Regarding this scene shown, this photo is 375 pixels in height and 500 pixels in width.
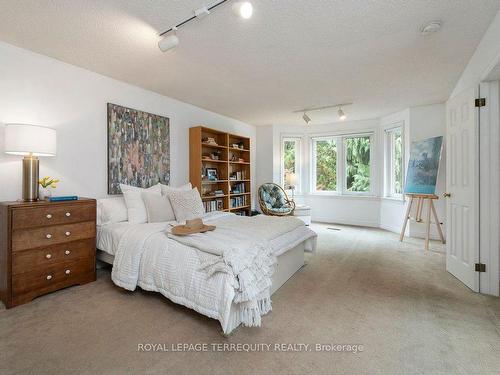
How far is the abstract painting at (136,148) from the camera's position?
10.9ft

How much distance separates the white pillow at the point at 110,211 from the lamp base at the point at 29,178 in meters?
0.65

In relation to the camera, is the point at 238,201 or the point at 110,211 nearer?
the point at 110,211

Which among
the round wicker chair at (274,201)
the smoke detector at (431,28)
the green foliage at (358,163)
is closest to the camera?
the smoke detector at (431,28)

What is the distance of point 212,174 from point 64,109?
2.45 meters

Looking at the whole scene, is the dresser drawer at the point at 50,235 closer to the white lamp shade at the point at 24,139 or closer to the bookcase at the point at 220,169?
the white lamp shade at the point at 24,139

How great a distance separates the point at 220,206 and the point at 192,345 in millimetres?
3244

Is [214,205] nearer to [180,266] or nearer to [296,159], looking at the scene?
[180,266]

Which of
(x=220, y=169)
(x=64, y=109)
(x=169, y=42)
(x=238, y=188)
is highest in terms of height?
(x=169, y=42)

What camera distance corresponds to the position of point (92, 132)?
10.3ft

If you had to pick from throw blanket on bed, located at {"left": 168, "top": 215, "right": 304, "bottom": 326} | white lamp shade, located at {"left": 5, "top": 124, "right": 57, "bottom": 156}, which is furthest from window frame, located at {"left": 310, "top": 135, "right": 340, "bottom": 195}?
white lamp shade, located at {"left": 5, "top": 124, "right": 57, "bottom": 156}

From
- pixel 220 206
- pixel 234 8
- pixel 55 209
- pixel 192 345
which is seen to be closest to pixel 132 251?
pixel 55 209

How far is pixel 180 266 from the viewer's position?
6.64ft

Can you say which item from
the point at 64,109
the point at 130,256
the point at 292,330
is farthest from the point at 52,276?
the point at 292,330

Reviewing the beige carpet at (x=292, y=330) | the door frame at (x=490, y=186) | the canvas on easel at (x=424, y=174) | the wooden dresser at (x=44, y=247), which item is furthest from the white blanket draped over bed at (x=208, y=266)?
the canvas on easel at (x=424, y=174)
